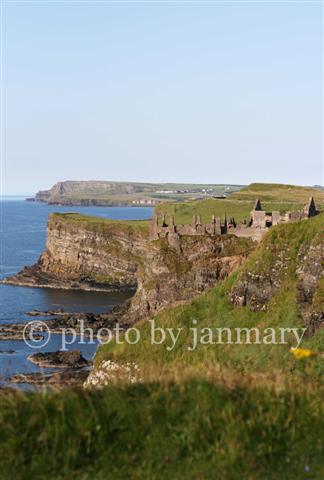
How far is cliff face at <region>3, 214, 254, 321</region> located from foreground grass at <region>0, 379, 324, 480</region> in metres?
58.2

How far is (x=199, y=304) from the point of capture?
4381 centimetres

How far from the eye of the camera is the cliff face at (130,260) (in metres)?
73.9

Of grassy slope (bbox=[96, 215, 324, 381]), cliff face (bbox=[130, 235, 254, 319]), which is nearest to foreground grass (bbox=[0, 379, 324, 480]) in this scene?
grassy slope (bbox=[96, 215, 324, 381])

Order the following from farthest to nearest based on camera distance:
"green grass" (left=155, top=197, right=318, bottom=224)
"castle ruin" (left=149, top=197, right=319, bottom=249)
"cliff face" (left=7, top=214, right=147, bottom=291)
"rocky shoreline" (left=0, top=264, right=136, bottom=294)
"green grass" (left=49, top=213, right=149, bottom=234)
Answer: "green grass" (left=49, top=213, right=149, bottom=234) → "cliff face" (left=7, top=214, right=147, bottom=291) → "rocky shoreline" (left=0, top=264, right=136, bottom=294) → "green grass" (left=155, top=197, right=318, bottom=224) → "castle ruin" (left=149, top=197, right=319, bottom=249)

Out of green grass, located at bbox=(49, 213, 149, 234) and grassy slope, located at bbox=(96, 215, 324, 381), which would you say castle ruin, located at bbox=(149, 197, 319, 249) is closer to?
grassy slope, located at bbox=(96, 215, 324, 381)

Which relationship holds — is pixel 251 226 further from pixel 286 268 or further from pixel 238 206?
pixel 238 206

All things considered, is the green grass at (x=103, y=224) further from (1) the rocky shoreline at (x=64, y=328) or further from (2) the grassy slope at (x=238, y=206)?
(1) the rocky shoreline at (x=64, y=328)

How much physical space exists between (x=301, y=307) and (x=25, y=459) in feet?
102

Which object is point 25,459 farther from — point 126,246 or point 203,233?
point 126,246

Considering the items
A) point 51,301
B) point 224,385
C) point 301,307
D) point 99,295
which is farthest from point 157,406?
point 99,295

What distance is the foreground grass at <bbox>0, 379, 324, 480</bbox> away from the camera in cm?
1096

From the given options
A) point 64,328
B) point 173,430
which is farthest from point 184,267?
point 173,430

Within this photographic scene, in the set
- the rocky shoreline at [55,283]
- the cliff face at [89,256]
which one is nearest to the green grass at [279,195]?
the cliff face at [89,256]

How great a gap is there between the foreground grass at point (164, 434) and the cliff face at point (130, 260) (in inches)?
2292
